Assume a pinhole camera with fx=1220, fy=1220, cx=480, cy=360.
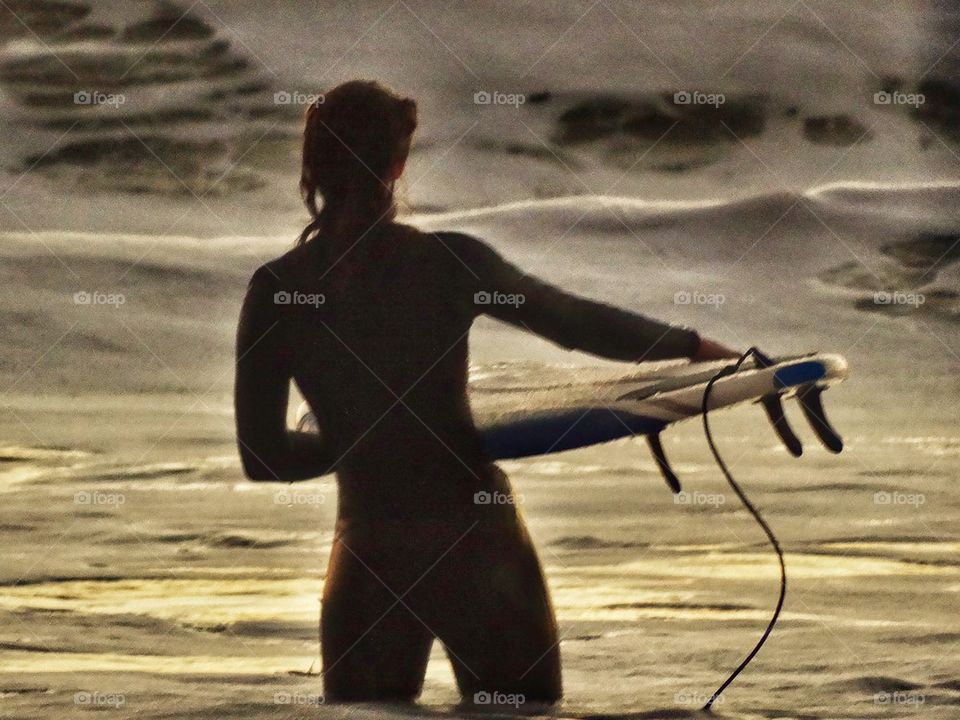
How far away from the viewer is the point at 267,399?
303 cm

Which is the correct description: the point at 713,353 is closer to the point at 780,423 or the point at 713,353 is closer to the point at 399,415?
the point at 780,423

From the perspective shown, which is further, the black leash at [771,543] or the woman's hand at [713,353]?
the black leash at [771,543]

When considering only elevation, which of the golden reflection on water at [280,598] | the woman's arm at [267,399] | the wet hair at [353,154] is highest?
the wet hair at [353,154]

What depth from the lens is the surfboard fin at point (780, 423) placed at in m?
3.00

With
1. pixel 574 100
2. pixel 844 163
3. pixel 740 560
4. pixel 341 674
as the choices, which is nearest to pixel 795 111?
→ pixel 844 163

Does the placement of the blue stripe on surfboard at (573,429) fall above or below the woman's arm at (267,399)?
above

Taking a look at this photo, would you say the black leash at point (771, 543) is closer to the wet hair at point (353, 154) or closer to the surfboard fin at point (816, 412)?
the surfboard fin at point (816, 412)

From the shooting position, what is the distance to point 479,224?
3229 millimetres

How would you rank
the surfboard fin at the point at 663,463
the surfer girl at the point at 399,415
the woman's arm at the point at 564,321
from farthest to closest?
the surfboard fin at the point at 663,463, the woman's arm at the point at 564,321, the surfer girl at the point at 399,415

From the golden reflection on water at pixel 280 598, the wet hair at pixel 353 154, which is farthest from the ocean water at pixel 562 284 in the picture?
the wet hair at pixel 353 154

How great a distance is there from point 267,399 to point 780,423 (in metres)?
1.28

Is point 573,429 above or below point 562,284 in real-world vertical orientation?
below

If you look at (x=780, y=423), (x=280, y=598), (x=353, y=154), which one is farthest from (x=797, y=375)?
(x=280, y=598)

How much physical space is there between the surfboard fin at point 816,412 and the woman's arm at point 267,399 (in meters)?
1.19
